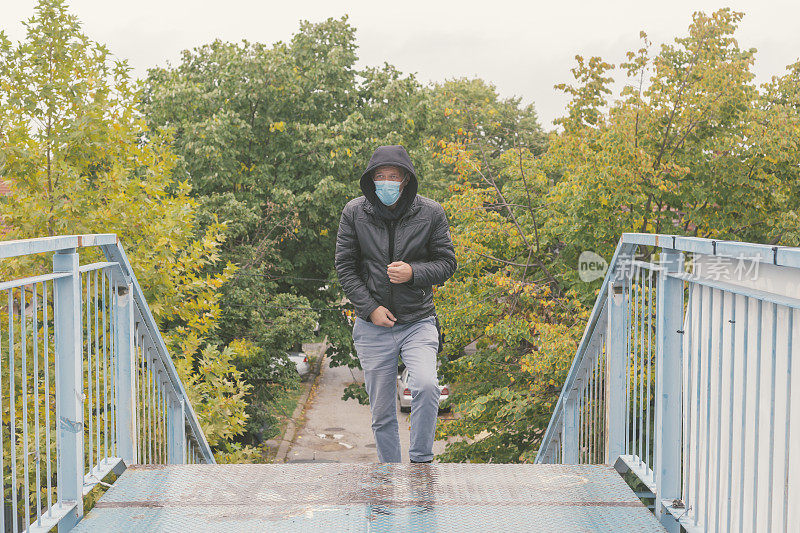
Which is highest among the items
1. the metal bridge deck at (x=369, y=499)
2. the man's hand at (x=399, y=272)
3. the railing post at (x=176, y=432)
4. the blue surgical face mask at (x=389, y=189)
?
the blue surgical face mask at (x=389, y=189)

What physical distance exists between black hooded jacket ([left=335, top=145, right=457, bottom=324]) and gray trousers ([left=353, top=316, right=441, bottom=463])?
0.09 metres

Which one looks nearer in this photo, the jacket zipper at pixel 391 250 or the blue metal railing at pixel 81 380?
the blue metal railing at pixel 81 380

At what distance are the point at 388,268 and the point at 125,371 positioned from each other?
1.38 metres

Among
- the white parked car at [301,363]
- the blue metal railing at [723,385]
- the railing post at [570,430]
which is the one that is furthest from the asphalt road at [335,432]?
the blue metal railing at [723,385]

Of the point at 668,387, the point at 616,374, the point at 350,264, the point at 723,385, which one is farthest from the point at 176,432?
the point at 723,385

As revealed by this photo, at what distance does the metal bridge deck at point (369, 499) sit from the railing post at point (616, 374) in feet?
0.64

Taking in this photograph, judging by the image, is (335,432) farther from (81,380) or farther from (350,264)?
(81,380)

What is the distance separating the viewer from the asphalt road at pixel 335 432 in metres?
21.8

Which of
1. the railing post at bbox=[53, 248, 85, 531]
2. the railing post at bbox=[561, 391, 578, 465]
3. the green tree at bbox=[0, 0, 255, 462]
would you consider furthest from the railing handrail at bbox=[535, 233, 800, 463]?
the green tree at bbox=[0, 0, 255, 462]

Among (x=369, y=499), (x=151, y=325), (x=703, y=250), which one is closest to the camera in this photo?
(x=703, y=250)

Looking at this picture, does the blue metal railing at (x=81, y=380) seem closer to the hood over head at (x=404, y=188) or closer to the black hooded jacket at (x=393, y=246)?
the black hooded jacket at (x=393, y=246)

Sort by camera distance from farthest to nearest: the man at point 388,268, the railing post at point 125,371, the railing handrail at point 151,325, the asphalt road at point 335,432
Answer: the asphalt road at point 335,432, the man at point 388,268, the railing post at point 125,371, the railing handrail at point 151,325

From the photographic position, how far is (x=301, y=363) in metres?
29.1

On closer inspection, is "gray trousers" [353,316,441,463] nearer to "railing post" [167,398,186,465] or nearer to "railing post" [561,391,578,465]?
"railing post" [561,391,578,465]
